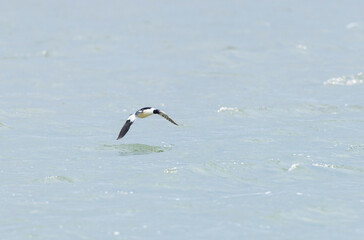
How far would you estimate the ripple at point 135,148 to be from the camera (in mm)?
18500

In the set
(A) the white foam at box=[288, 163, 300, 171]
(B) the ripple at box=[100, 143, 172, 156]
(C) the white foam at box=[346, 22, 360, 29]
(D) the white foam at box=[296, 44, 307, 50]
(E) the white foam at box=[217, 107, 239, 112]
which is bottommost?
(C) the white foam at box=[346, 22, 360, 29]

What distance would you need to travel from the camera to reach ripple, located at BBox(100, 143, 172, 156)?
18.5m

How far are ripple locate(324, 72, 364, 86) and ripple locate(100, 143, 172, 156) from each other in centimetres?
1177

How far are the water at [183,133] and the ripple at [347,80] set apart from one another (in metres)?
0.04

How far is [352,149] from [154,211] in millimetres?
6567

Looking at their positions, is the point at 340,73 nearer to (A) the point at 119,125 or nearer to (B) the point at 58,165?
(A) the point at 119,125

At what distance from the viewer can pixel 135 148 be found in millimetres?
19078

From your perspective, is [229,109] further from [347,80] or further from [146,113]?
[347,80]

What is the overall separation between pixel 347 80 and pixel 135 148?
13.0 m

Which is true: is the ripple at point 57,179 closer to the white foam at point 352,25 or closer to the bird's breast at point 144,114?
the bird's breast at point 144,114

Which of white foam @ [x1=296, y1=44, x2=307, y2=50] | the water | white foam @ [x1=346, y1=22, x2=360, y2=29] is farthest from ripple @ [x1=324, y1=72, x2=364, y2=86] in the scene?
white foam @ [x1=346, y1=22, x2=360, y2=29]

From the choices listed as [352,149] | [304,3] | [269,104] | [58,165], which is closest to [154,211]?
[58,165]

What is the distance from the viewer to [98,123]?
74.0 feet

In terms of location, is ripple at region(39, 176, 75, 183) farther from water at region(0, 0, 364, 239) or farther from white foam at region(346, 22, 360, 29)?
white foam at region(346, 22, 360, 29)
